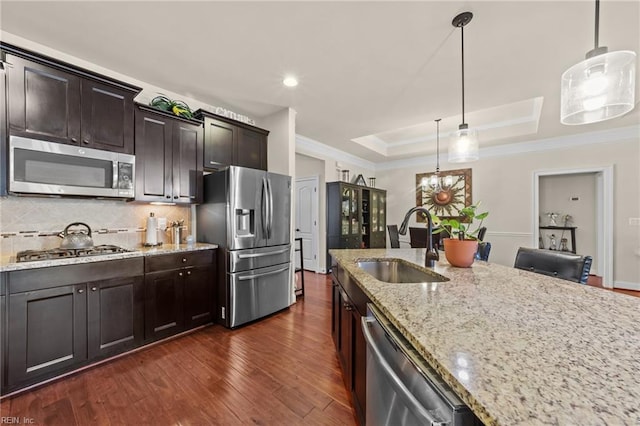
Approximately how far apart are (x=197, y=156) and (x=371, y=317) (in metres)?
2.63

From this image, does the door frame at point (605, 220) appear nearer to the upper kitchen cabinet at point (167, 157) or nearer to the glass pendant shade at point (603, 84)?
the glass pendant shade at point (603, 84)

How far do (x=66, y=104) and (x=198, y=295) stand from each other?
198 cm

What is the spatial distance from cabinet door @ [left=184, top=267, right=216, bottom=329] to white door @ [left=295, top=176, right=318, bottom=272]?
116 inches

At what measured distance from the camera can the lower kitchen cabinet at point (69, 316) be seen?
5.58ft

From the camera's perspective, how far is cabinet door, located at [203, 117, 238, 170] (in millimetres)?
2977

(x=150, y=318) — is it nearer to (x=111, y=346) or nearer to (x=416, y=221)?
(x=111, y=346)

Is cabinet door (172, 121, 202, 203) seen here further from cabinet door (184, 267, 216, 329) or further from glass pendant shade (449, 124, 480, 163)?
glass pendant shade (449, 124, 480, 163)

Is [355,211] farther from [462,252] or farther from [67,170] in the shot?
[67,170]

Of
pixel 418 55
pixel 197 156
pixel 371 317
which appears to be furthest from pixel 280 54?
pixel 371 317

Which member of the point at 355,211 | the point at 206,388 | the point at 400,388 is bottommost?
the point at 206,388

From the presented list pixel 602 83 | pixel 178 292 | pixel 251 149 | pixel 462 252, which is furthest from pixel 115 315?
pixel 602 83

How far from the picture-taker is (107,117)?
226 centimetres

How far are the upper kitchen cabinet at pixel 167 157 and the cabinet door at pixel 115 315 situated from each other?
83 cm

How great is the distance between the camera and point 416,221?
20.0 ft
